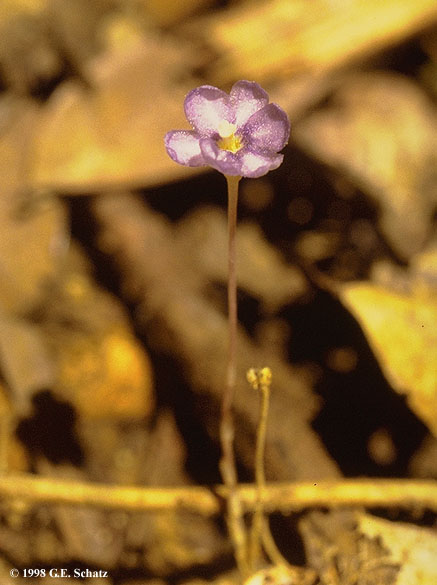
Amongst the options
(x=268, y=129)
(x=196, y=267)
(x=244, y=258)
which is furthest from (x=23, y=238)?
(x=268, y=129)

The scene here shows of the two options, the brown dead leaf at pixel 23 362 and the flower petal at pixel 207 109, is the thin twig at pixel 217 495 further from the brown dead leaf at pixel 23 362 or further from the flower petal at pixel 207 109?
the flower petal at pixel 207 109

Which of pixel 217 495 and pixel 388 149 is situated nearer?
pixel 217 495

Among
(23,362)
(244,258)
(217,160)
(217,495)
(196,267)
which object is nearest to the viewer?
(217,160)

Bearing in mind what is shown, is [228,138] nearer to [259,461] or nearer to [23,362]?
[259,461]

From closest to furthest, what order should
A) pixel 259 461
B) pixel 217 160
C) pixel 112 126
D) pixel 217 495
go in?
1. pixel 217 160
2. pixel 259 461
3. pixel 217 495
4. pixel 112 126

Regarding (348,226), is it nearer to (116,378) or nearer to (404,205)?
(404,205)

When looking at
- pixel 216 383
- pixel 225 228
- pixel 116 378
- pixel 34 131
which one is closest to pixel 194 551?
pixel 216 383

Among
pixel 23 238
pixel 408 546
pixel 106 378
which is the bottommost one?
pixel 408 546

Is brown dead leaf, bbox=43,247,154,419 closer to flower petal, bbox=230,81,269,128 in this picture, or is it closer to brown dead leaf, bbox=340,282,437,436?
brown dead leaf, bbox=340,282,437,436
